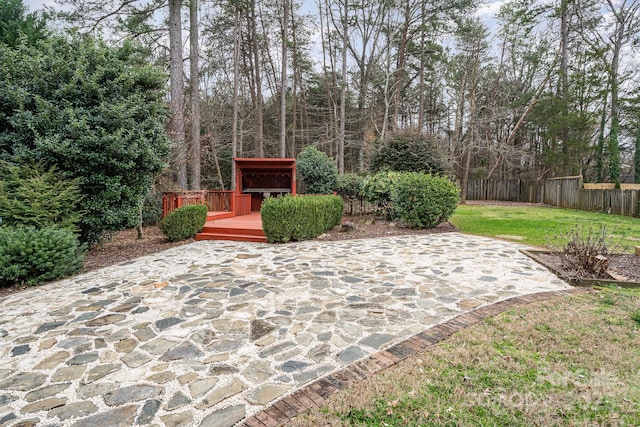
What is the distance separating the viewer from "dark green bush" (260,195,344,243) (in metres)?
7.32

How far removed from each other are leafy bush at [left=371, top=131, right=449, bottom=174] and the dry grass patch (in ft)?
30.8

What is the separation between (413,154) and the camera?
1191 centimetres

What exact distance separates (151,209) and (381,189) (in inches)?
287

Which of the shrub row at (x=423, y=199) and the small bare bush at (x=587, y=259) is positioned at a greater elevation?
the shrub row at (x=423, y=199)

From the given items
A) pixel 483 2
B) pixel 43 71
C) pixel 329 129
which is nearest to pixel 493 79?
pixel 483 2

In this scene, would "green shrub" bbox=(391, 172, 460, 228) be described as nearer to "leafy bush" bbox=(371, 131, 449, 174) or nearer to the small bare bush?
"leafy bush" bbox=(371, 131, 449, 174)

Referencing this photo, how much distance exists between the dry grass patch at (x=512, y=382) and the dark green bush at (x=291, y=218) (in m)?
5.03

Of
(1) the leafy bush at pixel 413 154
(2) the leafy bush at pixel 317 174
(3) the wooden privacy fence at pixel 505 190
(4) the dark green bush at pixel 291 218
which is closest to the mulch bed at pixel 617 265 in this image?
(4) the dark green bush at pixel 291 218

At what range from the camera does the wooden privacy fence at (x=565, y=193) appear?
38.2ft

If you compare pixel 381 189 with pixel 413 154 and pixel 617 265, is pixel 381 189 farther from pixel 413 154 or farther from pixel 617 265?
pixel 617 265

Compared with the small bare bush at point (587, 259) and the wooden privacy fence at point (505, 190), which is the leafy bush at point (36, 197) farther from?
the wooden privacy fence at point (505, 190)

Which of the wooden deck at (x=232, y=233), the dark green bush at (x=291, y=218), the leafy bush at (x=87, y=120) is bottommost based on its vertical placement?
the wooden deck at (x=232, y=233)

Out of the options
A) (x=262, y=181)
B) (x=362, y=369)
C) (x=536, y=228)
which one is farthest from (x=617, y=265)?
(x=262, y=181)

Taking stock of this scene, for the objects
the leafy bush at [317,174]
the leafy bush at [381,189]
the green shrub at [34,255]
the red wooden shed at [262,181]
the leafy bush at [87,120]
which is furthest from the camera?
the leafy bush at [317,174]
